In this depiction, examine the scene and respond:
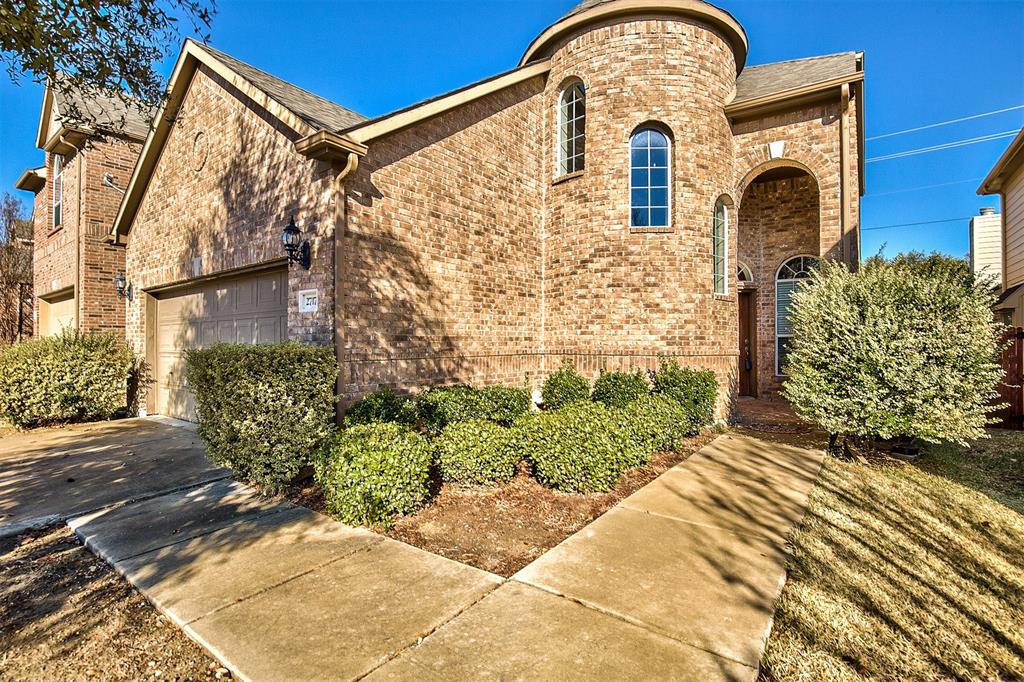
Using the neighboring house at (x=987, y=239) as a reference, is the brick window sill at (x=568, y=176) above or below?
below

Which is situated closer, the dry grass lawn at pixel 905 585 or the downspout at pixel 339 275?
the dry grass lawn at pixel 905 585

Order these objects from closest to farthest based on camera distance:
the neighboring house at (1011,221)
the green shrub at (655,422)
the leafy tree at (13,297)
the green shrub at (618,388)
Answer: the green shrub at (655,422) → the green shrub at (618,388) → the neighboring house at (1011,221) → the leafy tree at (13,297)

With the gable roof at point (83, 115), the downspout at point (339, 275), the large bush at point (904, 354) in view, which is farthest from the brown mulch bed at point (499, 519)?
the gable roof at point (83, 115)

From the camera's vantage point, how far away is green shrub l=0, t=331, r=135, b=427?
8500 mm

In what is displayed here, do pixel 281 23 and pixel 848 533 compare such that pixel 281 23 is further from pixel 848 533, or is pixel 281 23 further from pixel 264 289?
pixel 848 533

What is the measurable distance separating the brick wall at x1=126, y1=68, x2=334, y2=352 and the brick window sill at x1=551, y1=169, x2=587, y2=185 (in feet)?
15.0

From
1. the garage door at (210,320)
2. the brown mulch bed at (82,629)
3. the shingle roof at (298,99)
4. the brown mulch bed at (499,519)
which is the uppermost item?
the shingle roof at (298,99)

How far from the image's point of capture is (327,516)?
4.28 metres

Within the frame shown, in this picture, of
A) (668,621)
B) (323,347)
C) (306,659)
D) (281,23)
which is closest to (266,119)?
(281,23)

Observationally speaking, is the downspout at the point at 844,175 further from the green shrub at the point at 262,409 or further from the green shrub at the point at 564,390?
the green shrub at the point at 262,409

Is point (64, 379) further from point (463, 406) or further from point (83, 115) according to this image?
point (463, 406)

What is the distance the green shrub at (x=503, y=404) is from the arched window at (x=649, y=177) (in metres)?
4.04

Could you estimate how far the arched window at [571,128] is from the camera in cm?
924

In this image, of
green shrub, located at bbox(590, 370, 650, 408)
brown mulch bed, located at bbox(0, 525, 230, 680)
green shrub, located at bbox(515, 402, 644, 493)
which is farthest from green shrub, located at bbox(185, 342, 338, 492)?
green shrub, located at bbox(590, 370, 650, 408)
